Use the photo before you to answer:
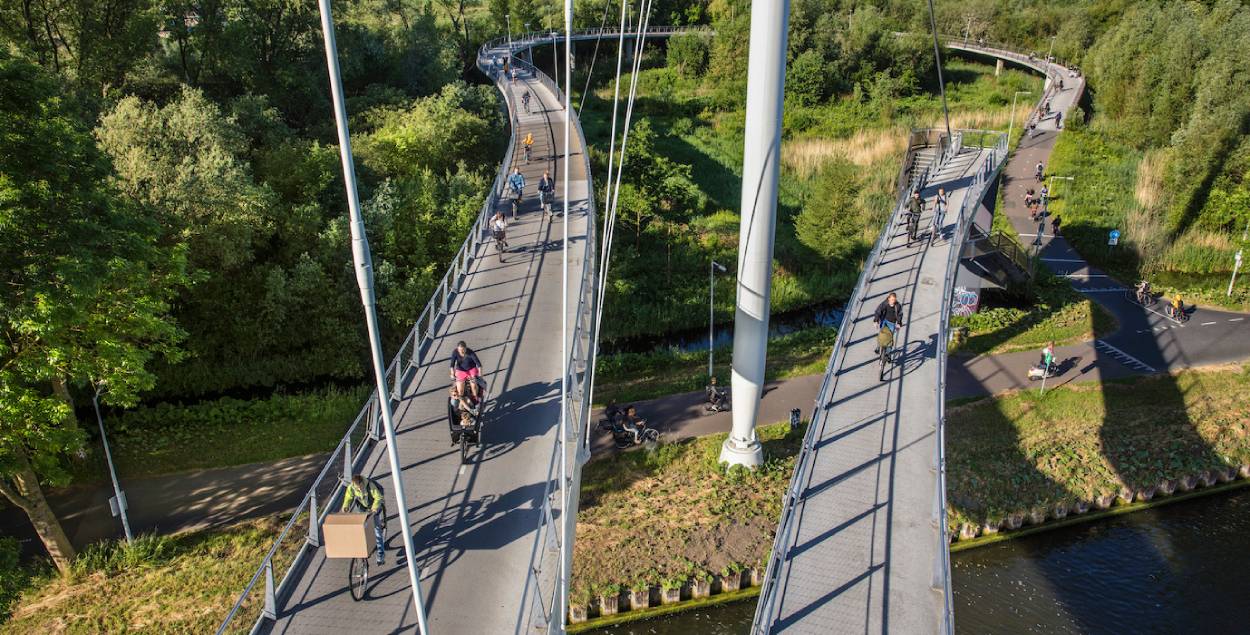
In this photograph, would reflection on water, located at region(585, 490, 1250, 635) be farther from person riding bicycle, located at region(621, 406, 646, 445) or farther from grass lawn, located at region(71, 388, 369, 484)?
grass lawn, located at region(71, 388, 369, 484)

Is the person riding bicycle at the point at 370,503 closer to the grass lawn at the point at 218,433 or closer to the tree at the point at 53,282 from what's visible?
the tree at the point at 53,282

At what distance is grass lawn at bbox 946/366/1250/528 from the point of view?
23.6 metres

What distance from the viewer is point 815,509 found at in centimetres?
1577

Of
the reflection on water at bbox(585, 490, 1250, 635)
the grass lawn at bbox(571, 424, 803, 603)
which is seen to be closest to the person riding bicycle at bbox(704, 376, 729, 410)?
the grass lawn at bbox(571, 424, 803, 603)

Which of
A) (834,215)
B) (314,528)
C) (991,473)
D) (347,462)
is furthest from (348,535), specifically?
(834,215)

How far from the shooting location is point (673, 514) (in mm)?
21906

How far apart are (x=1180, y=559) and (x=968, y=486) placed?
5.59 meters

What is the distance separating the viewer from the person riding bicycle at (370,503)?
41.4ft

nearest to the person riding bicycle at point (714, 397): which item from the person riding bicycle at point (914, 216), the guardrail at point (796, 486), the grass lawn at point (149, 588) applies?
the guardrail at point (796, 486)

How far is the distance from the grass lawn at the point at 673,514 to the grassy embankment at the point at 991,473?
0.03 metres

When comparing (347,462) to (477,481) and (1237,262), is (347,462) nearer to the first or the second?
(477,481)

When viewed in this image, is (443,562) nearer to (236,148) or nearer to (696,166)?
(236,148)

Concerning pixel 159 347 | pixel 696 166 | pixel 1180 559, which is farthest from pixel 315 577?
pixel 696 166

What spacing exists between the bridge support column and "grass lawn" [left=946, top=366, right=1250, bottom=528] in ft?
20.7
